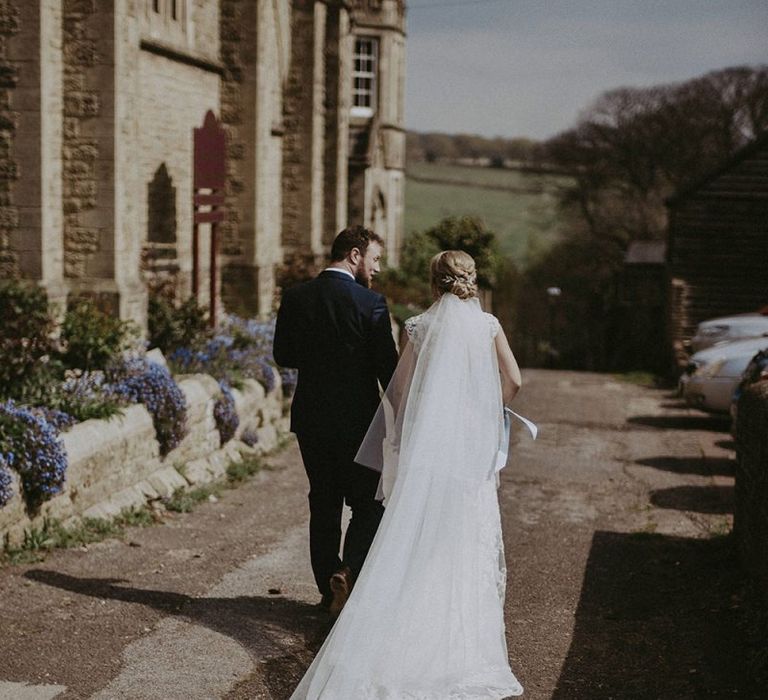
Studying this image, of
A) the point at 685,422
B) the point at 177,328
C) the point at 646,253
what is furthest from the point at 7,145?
the point at 646,253

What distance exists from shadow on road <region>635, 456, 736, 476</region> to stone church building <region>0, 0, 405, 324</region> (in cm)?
558

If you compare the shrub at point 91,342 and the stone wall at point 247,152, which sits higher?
the stone wall at point 247,152

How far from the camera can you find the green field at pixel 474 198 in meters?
89.0

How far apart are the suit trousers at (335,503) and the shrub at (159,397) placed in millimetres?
3348

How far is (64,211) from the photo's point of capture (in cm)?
1409

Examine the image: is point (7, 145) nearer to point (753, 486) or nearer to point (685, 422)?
point (753, 486)

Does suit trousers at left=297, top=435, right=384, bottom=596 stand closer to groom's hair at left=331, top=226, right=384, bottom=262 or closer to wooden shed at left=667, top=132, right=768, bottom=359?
groom's hair at left=331, top=226, right=384, bottom=262

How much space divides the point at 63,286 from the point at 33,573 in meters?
7.52

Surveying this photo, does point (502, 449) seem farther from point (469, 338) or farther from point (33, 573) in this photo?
point (33, 573)

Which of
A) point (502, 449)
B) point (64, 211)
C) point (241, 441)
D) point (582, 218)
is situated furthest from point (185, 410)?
point (582, 218)

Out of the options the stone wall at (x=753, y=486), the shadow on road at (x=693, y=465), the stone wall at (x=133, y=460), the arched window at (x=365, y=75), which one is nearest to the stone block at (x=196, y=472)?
the stone wall at (x=133, y=460)

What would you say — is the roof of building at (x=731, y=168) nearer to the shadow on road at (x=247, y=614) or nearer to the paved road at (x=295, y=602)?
the paved road at (x=295, y=602)

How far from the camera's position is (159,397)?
9367mm

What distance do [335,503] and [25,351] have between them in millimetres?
4293
